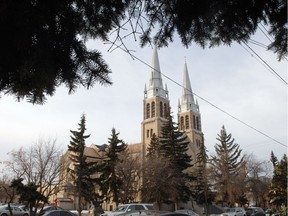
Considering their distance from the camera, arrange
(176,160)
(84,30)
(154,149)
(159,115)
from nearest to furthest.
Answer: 1. (84,30)
2. (176,160)
3. (154,149)
4. (159,115)

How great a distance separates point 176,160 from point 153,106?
43575 millimetres

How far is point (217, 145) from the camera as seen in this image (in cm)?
6781

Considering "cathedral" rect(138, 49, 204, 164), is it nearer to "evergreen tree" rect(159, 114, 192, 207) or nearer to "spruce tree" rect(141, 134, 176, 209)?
"evergreen tree" rect(159, 114, 192, 207)

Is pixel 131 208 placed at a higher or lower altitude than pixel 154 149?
lower

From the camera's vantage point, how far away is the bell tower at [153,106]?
8956cm

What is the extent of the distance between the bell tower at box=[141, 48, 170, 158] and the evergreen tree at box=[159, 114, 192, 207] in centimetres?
3403

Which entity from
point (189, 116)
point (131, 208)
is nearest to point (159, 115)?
point (189, 116)

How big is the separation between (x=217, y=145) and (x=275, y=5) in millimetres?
65787

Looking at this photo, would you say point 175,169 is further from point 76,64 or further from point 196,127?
point 196,127

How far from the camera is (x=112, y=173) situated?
165 ft

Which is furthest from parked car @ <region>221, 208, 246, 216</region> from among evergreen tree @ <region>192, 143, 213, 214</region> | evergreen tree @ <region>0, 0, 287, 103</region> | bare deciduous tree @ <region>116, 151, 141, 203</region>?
evergreen tree @ <region>0, 0, 287, 103</region>

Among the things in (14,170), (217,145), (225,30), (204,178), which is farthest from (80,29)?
(217,145)

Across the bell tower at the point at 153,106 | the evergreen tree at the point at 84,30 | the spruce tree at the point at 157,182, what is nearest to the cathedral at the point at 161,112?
the bell tower at the point at 153,106

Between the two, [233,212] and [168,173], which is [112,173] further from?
[233,212]
